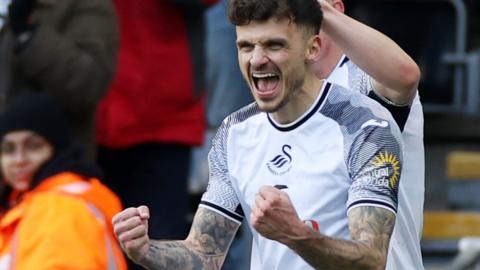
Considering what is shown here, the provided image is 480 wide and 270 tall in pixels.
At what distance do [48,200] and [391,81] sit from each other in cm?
253

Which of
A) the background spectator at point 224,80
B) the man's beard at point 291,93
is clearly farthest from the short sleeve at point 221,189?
the background spectator at point 224,80

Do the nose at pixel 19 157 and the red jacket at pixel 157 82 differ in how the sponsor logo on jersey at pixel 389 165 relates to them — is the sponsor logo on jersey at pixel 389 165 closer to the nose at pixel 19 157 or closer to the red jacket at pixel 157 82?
the nose at pixel 19 157

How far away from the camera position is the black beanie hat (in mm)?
7074

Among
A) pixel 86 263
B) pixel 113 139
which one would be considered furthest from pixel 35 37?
pixel 86 263

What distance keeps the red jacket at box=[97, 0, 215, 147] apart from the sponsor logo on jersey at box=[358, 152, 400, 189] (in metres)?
3.35

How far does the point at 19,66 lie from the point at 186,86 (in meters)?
0.88

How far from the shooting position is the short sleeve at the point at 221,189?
4.66m

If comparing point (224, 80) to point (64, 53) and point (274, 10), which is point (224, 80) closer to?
point (64, 53)

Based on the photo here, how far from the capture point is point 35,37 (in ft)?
23.8

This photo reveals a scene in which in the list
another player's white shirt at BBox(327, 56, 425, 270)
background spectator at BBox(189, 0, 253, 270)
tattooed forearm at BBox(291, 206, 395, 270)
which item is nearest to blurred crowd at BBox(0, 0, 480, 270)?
background spectator at BBox(189, 0, 253, 270)

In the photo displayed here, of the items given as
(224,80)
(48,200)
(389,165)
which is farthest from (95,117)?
(389,165)

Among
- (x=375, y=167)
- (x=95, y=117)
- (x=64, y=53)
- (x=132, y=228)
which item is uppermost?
(x=375, y=167)

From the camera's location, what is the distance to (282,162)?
4.48 m

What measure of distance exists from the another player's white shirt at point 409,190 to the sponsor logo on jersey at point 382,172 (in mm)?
333
